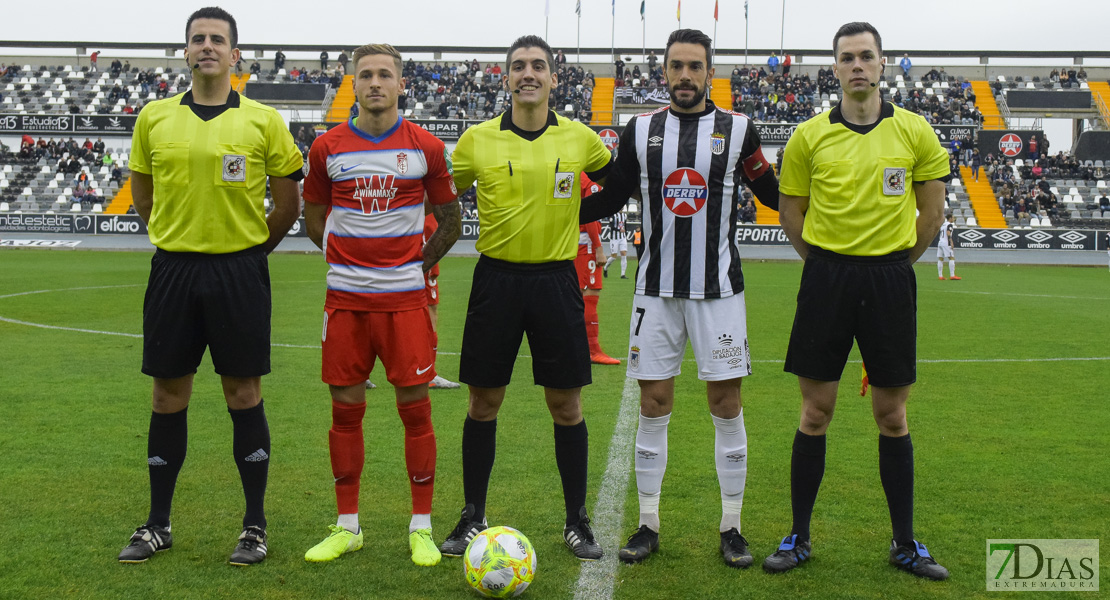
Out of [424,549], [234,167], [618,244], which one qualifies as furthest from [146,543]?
[618,244]

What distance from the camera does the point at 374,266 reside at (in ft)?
14.3

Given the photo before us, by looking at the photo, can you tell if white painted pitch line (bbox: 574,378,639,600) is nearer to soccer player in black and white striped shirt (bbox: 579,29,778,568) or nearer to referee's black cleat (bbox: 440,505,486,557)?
soccer player in black and white striped shirt (bbox: 579,29,778,568)

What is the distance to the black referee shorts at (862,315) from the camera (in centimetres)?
420

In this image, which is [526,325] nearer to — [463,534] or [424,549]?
[463,534]

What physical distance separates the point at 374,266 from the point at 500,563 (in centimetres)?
146

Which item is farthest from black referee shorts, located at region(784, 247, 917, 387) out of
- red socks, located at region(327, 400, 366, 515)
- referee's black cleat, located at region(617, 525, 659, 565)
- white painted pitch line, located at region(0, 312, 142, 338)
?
white painted pitch line, located at region(0, 312, 142, 338)

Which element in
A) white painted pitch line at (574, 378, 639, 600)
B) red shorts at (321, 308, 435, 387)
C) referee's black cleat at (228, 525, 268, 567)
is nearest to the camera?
white painted pitch line at (574, 378, 639, 600)

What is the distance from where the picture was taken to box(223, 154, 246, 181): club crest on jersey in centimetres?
427

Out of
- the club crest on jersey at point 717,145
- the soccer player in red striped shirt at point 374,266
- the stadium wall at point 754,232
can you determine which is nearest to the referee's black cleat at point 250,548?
the soccer player in red striped shirt at point 374,266

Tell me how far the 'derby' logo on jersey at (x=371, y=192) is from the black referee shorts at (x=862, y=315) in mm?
1959

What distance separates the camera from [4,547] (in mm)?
4254

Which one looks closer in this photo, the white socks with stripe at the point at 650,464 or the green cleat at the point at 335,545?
the green cleat at the point at 335,545

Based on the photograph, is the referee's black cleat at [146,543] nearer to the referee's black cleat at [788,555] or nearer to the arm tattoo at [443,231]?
the arm tattoo at [443,231]

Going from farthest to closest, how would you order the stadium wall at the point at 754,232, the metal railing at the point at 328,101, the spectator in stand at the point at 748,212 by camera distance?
the metal railing at the point at 328,101 < the spectator in stand at the point at 748,212 < the stadium wall at the point at 754,232
